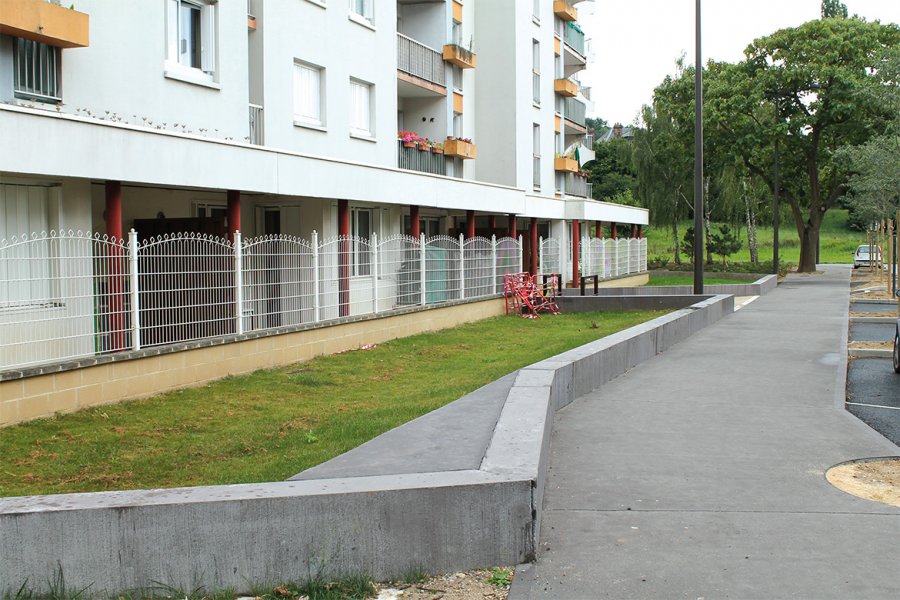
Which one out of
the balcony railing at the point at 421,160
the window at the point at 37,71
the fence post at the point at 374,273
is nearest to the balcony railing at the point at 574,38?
the balcony railing at the point at 421,160

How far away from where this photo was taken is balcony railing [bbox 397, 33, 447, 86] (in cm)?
2744

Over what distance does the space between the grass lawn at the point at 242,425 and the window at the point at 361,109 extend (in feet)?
27.4

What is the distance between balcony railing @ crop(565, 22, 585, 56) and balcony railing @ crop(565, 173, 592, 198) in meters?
5.87

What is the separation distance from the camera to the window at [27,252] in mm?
10359

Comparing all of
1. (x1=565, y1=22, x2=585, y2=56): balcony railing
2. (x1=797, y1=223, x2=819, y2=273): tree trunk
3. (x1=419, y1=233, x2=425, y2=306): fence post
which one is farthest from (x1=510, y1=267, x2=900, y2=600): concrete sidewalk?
(x1=797, y1=223, x2=819, y2=273): tree trunk

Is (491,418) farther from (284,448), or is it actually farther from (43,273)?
(43,273)

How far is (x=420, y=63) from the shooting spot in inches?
1131

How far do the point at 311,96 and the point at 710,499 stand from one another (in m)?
16.8

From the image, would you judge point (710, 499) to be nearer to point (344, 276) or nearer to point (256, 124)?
point (344, 276)

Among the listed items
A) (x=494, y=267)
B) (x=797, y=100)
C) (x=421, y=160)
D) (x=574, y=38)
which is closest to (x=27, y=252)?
(x=494, y=267)

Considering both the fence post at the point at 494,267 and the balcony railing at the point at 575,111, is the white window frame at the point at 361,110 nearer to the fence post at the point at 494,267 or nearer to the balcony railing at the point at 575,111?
the fence post at the point at 494,267

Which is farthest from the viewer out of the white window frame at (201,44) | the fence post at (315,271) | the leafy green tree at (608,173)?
the leafy green tree at (608,173)

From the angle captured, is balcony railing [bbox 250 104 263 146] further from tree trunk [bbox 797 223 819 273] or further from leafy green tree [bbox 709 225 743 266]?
leafy green tree [bbox 709 225 743 266]

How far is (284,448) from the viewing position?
28.6 ft
